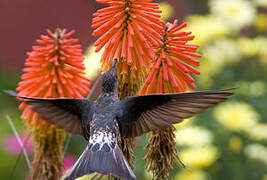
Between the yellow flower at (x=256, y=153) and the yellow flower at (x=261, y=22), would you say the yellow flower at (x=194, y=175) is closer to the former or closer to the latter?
the yellow flower at (x=256, y=153)

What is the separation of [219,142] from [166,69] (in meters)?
3.34

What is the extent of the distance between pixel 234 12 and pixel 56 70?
3.72 m

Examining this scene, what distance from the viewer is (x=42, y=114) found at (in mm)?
3238

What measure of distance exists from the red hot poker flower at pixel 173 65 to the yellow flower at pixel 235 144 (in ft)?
9.04

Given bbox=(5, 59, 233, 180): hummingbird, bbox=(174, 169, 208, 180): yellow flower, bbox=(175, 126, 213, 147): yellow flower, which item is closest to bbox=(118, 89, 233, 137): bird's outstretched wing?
bbox=(5, 59, 233, 180): hummingbird

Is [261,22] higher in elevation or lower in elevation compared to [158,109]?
higher

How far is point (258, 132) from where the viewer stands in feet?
17.7

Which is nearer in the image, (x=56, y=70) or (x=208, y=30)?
(x=56, y=70)

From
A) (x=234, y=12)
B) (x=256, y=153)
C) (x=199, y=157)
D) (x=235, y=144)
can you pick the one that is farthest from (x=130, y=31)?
(x=234, y=12)

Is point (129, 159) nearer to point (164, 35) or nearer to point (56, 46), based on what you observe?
point (164, 35)

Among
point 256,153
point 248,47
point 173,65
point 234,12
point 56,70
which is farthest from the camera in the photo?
point 234,12

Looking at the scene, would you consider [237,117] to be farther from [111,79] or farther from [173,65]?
[111,79]

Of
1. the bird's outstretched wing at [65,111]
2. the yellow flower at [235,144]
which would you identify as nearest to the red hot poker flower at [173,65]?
the bird's outstretched wing at [65,111]

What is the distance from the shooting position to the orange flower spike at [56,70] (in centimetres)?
335
